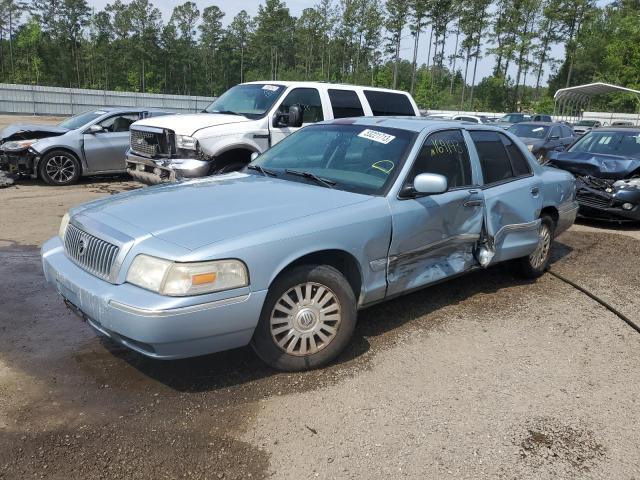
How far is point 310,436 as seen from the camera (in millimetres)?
2879

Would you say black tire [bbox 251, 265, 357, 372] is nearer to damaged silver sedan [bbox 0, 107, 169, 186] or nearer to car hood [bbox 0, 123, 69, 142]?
damaged silver sedan [bbox 0, 107, 169, 186]

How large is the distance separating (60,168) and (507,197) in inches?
350

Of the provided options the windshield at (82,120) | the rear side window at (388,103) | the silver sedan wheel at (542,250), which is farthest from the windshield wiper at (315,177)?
the windshield at (82,120)

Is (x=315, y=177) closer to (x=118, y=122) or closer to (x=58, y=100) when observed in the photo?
(x=118, y=122)

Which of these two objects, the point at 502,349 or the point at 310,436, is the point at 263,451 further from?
the point at 502,349

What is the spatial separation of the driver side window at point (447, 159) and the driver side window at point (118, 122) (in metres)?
8.30

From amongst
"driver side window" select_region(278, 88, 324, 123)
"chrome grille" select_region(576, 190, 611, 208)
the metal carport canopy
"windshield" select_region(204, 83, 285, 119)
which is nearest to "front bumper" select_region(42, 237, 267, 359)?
"windshield" select_region(204, 83, 285, 119)

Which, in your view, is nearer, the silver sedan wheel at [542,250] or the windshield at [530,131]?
the silver sedan wheel at [542,250]

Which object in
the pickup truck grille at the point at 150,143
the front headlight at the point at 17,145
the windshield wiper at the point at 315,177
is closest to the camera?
the windshield wiper at the point at 315,177

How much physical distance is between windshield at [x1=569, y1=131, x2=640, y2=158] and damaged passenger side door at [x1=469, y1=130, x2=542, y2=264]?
5080mm

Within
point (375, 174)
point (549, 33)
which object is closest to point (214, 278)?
point (375, 174)

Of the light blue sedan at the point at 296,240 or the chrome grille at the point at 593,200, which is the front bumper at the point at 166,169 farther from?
the chrome grille at the point at 593,200

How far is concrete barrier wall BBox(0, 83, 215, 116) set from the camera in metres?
35.1

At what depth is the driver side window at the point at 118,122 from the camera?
10.8 metres
